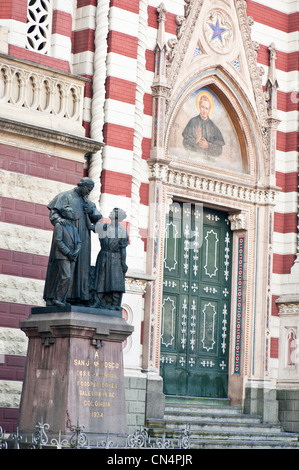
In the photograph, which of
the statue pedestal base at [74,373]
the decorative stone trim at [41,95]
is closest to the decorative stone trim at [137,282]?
the decorative stone trim at [41,95]

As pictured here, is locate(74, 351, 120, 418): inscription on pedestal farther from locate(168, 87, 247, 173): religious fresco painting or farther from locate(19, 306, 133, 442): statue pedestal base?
locate(168, 87, 247, 173): religious fresco painting

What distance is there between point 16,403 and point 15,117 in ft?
14.7

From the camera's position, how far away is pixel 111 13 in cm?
1797

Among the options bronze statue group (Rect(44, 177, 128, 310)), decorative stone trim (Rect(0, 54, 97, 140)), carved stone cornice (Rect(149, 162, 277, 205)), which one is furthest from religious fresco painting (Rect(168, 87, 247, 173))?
bronze statue group (Rect(44, 177, 128, 310))

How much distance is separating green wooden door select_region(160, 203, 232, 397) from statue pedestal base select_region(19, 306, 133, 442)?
522 centimetres

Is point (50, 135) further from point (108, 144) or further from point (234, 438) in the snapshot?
point (234, 438)

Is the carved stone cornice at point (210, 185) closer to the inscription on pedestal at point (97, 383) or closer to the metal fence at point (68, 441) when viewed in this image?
the inscription on pedestal at point (97, 383)

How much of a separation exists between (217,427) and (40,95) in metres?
6.70

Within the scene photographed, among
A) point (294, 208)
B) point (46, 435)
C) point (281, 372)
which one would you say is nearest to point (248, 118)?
point (294, 208)

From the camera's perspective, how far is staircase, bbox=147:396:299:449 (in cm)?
1728

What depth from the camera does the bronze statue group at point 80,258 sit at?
531 inches

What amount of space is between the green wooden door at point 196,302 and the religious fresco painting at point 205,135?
3.24 ft

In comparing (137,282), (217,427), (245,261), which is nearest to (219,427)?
(217,427)

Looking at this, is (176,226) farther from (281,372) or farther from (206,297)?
(281,372)
